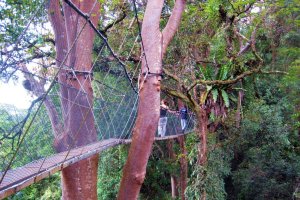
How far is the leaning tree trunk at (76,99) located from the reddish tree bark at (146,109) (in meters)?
0.40

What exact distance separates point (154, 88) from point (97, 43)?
8.42 feet

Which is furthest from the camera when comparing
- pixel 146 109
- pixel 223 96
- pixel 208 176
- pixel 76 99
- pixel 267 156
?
pixel 267 156

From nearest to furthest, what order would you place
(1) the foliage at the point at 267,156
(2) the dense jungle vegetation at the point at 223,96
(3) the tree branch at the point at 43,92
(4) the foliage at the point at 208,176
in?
(3) the tree branch at the point at 43,92, (4) the foliage at the point at 208,176, (2) the dense jungle vegetation at the point at 223,96, (1) the foliage at the point at 267,156

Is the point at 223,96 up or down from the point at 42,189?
up

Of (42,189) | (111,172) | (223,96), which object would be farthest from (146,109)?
(42,189)

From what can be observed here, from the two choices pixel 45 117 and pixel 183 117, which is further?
pixel 183 117

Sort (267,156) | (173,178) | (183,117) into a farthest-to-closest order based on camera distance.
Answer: (173,178) → (267,156) → (183,117)

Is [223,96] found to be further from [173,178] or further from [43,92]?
[43,92]

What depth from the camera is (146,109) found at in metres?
2.15

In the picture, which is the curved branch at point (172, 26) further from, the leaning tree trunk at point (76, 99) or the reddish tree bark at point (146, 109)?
the leaning tree trunk at point (76, 99)

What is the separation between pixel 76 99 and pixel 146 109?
0.53 meters

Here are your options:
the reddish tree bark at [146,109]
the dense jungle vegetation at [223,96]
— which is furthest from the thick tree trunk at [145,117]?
the dense jungle vegetation at [223,96]

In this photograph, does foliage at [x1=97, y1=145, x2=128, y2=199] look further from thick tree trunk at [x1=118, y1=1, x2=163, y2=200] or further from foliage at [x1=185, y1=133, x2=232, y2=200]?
thick tree trunk at [x1=118, y1=1, x2=163, y2=200]

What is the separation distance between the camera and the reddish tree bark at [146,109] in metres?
2.05
